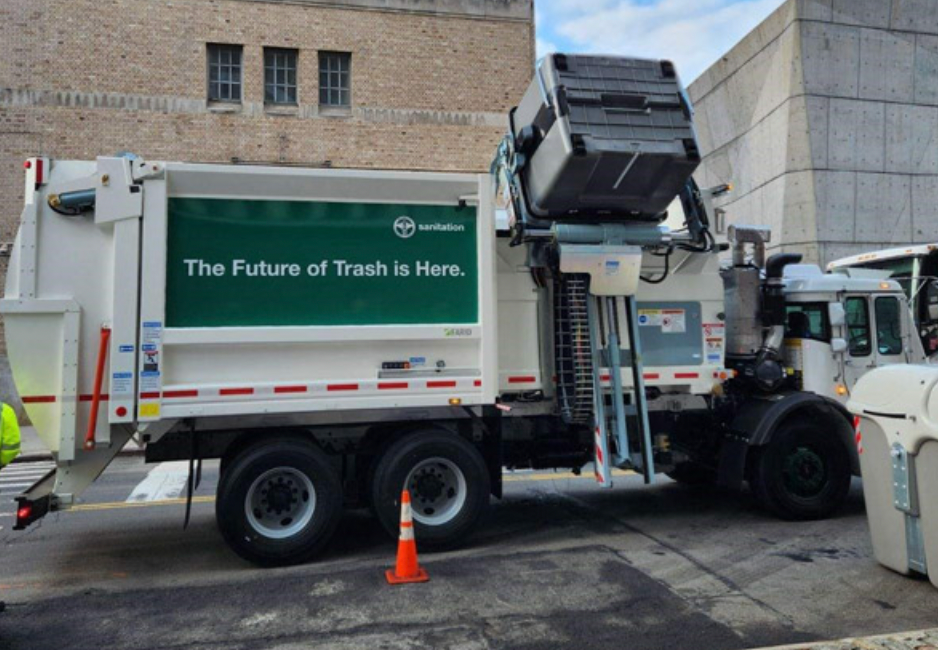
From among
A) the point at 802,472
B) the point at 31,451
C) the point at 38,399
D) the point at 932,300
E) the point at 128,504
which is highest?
the point at 932,300

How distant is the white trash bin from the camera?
481 cm

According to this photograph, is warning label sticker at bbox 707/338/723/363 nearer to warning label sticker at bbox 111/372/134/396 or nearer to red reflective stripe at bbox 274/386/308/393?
red reflective stripe at bbox 274/386/308/393

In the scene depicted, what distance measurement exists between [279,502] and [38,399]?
1.92 m

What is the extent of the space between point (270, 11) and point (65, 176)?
13.3m

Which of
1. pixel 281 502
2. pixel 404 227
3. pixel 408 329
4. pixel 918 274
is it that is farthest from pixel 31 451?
pixel 918 274

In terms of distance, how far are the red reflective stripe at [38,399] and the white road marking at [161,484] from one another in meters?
3.45

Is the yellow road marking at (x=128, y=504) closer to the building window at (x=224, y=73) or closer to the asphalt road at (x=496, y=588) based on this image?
the asphalt road at (x=496, y=588)

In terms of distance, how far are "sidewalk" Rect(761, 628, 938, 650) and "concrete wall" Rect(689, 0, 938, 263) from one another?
13.2 meters

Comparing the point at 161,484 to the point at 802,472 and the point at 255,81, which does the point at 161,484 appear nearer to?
the point at 802,472

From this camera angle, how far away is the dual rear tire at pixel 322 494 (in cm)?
551

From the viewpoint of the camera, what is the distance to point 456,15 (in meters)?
17.7

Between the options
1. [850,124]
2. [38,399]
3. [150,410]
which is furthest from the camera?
[850,124]

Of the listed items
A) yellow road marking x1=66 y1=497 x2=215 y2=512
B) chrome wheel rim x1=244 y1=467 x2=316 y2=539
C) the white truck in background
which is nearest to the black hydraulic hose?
the white truck in background

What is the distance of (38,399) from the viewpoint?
5.25 meters
